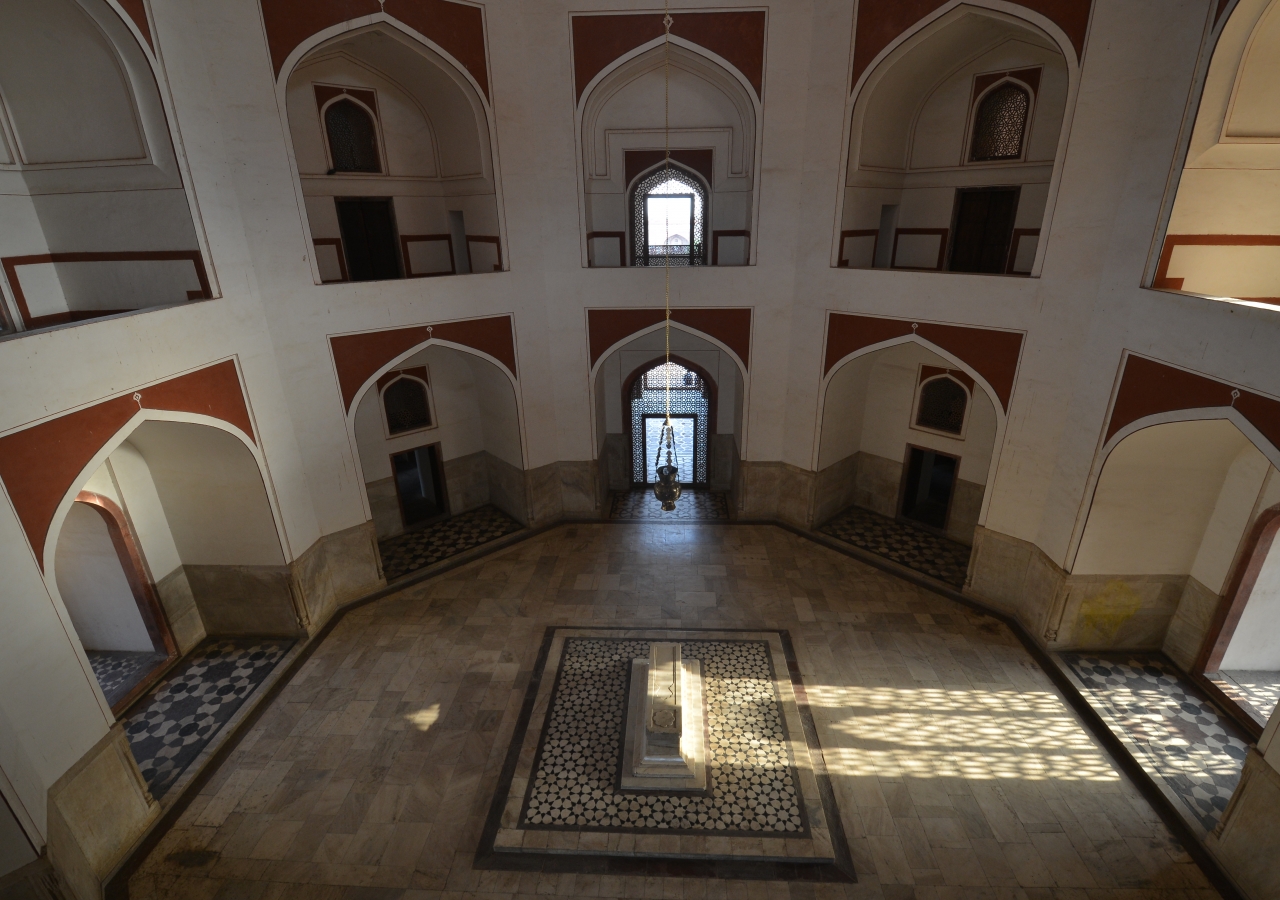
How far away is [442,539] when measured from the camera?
8.43 m

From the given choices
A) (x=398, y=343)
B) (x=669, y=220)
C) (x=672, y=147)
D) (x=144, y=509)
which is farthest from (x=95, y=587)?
(x=672, y=147)

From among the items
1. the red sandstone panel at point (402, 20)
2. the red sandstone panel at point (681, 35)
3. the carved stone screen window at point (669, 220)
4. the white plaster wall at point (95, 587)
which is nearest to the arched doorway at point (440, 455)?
the white plaster wall at point (95, 587)

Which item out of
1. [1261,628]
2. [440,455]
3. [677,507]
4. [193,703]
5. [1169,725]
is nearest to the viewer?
[1169,725]

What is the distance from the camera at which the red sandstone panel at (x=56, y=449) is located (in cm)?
383

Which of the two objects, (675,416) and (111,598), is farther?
(675,416)

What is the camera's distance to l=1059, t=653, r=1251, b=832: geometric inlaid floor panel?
464 cm

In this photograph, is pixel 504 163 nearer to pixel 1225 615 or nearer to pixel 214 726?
pixel 214 726

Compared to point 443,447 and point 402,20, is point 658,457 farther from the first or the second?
point 402,20

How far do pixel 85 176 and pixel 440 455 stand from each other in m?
4.65

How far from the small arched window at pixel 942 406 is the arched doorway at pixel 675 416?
2.83 meters

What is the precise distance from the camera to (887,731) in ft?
17.0

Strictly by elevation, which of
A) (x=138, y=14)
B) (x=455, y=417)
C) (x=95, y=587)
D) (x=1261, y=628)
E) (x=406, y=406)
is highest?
(x=138, y=14)

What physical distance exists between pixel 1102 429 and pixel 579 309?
213 inches

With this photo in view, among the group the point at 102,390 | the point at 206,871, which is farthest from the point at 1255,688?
Answer: the point at 102,390
